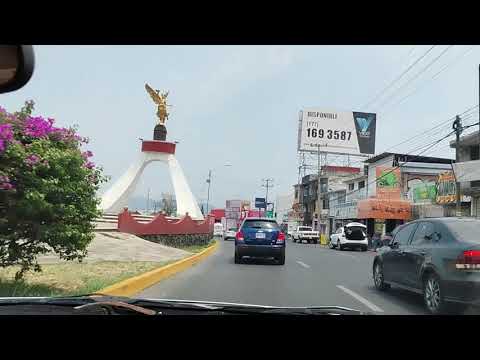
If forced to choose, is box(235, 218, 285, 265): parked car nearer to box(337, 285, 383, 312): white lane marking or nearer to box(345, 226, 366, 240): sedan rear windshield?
box(337, 285, 383, 312): white lane marking

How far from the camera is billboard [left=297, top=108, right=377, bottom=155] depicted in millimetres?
52062

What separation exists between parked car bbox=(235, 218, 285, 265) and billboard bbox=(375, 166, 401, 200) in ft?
81.8

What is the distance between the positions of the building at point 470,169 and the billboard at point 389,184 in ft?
31.4

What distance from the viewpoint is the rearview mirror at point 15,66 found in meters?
2.99

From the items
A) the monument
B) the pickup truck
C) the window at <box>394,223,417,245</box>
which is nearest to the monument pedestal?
the monument

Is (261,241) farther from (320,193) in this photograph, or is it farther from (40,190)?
(320,193)

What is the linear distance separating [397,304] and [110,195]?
33701 mm

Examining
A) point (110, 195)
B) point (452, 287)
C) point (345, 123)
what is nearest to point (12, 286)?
point (452, 287)

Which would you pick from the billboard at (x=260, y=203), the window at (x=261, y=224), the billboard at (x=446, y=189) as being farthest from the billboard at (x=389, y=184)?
the billboard at (x=260, y=203)
